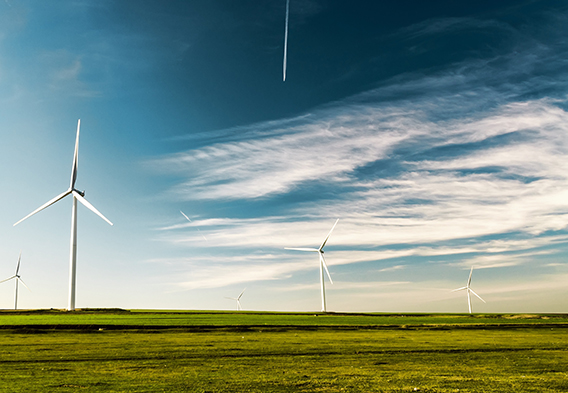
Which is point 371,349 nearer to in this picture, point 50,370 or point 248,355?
point 248,355

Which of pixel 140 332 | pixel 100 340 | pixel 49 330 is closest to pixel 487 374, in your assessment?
pixel 100 340

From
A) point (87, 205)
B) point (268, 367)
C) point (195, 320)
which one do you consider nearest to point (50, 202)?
point (87, 205)

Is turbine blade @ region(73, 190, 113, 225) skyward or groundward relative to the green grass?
skyward

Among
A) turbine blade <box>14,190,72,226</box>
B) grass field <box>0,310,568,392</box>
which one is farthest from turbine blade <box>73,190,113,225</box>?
grass field <box>0,310,568,392</box>

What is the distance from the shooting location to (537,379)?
1733 cm

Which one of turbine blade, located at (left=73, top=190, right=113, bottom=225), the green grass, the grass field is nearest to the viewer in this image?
the grass field

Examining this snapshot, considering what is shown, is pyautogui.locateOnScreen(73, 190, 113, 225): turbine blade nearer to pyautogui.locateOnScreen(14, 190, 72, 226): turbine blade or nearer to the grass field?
pyautogui.locateOnScreen(14, 190, 72, 226): turbine blade

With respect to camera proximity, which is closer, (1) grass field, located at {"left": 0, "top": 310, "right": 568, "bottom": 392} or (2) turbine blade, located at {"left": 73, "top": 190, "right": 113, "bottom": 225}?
(1) grass field, located at {"left": 0, "top": 310, "right": 568, "bottom": 392}

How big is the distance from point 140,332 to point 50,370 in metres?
24.1

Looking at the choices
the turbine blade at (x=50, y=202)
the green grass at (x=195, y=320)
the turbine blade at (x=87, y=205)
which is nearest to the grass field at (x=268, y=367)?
the green grass at (x=195, y=320)

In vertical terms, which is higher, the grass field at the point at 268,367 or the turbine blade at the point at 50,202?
the turbine blade at the point at 50,202

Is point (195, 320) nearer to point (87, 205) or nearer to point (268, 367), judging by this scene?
point (87, 205)

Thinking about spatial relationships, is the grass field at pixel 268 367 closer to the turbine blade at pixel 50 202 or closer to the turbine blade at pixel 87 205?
the turbine blade at pixel 87 205

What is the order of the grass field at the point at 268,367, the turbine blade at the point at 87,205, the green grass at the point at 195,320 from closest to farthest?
the grass field at the point at 268,367
the green grass at the point at 195,320
the turbine blade at the point at 87,205
